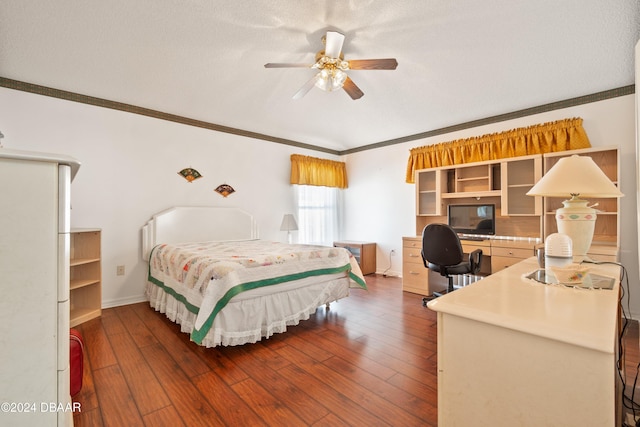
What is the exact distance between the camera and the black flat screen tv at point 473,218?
3.80 meters

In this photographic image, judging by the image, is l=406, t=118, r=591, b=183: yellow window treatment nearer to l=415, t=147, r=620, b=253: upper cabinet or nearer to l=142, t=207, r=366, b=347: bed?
l=415, t=147, r=620, b=253: upper cabinet

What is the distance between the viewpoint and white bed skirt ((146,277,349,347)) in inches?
A: 89.5

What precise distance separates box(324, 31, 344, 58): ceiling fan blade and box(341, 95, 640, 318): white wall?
2699 millimetres

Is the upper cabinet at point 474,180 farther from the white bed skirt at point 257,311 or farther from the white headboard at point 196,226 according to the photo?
the white headboard at point 196,226

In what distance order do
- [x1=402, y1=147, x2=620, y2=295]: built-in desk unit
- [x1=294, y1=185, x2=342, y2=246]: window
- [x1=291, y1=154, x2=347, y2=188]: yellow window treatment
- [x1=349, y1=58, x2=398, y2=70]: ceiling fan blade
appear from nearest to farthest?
1. [x1=349, y1=58, x2=398, y2=70]: ceiling fan blade
2. [x1=402, y1=147, x2=620, y2=295]: built-in desk unit
3. [x1=291, y1=154, x2=347, y2=188]: yellow window treatment
4. [x1=294, y1=185, x2=342, y2=246]: window

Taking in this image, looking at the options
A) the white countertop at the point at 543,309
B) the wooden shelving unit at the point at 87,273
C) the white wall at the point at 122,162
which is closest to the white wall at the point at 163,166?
the white wall at the point at 122,162

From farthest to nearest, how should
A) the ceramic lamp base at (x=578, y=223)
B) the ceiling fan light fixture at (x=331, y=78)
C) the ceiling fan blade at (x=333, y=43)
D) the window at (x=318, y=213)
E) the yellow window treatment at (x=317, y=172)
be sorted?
the window at (x=318, y=213), the yellow window treatment at (x=317, y=172), the ceiling fan light fixture at (x=331, y=78), the ceiling fan blade at (x=333, y=43), the ceramic lamp base at (x=578, y=223)

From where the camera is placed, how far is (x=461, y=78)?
10.2 ft

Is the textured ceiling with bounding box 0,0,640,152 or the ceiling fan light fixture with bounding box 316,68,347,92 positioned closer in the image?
the textured ceiling with bounding box 0,0,640,152

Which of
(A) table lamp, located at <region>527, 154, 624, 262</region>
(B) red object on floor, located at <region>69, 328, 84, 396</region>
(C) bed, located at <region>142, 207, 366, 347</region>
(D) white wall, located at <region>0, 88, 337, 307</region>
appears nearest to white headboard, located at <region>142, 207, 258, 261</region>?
(C) bed, located at <region>142, 207, 366, 347</region>

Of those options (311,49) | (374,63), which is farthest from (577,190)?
(311,49)

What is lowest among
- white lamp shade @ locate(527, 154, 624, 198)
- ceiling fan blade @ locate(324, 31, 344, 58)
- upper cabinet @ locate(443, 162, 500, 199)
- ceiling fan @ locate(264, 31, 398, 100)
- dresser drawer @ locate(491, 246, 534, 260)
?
dresser drawer @ locate(491, 246, 534, 260)

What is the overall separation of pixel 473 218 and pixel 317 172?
271 cm

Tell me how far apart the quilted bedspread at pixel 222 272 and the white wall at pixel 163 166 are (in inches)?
25.9
